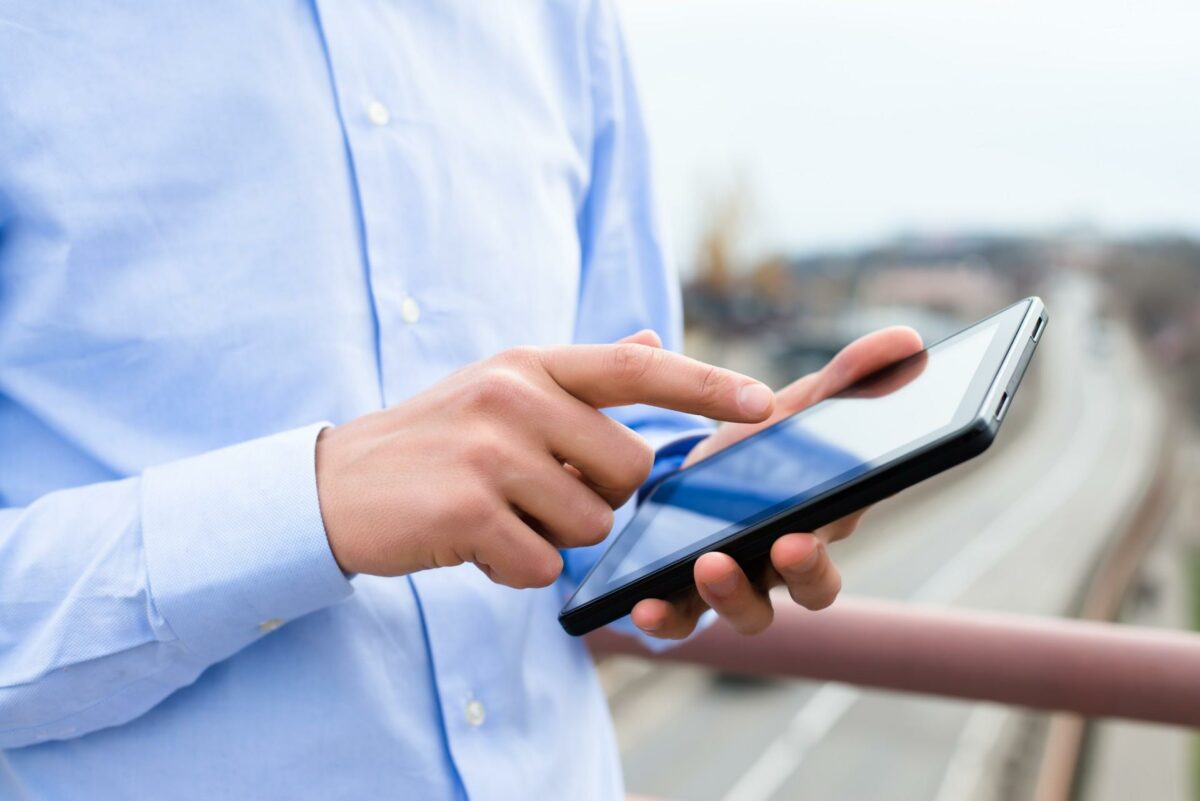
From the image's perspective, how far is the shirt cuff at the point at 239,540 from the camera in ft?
1.30

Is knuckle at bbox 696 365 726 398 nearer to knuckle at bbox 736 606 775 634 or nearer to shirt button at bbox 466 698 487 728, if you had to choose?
knuckle at bbox 736 606 775 634

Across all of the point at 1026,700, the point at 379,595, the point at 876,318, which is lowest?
the point at 876,318

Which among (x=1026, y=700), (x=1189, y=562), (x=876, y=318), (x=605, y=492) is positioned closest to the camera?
(x=605, y=492)

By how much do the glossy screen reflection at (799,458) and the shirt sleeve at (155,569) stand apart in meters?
0.16

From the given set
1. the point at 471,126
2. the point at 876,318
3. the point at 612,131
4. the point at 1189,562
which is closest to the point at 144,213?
the point at 471,126

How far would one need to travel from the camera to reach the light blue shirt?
403 millimetres

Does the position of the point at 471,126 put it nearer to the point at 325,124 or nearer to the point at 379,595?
the point at 325,124

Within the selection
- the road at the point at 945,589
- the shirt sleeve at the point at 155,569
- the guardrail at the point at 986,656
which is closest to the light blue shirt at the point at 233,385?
the shirt sleeve at the point at 155,569

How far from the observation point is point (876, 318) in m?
14.8

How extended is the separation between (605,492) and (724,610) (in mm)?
91

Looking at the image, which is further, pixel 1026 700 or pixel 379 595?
pixel 1026 700

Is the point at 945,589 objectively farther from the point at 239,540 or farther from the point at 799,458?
the point at 239,540

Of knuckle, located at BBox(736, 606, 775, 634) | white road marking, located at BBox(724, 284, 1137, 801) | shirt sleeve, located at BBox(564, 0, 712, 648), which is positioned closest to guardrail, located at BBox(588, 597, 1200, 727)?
shirt sleeve, located at BBox(564, 0, 712, 648)

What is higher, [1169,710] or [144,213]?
[144,213]
